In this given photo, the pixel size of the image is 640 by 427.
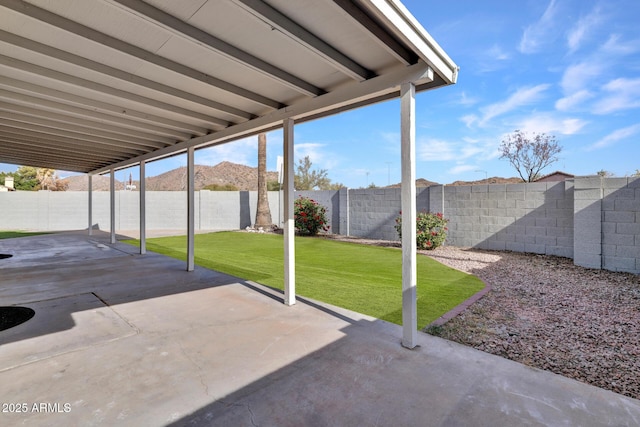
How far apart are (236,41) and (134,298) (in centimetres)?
393

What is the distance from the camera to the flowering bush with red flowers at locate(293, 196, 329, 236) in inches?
537

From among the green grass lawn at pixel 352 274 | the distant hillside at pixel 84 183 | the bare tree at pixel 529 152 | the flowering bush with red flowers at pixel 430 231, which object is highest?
the distant hillside at pixel 84 183

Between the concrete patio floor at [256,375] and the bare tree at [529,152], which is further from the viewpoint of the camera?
the bare tree at [529,152]

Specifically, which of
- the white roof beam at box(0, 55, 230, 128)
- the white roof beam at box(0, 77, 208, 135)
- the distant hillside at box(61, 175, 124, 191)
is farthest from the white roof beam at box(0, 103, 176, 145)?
the distant hillside at box(61, 175, 124, 191)

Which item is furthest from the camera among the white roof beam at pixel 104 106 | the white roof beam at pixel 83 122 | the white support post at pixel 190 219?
the white support post at pixel 190 219

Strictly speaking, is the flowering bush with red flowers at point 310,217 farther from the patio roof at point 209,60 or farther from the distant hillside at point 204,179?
the distant hillside at point 204,179

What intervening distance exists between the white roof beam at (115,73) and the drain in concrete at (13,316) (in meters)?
3.02

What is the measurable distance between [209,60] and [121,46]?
76 centimetres

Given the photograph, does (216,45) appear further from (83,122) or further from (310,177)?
(310,177)

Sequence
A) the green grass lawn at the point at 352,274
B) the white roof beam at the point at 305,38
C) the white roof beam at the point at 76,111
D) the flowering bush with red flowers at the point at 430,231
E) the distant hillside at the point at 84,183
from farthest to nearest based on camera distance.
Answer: the distant hillside at the point at 84,183 < the flowering bush with red flowers at the point at 430,231 < the green grass lawn at the point at 352,274 < the white roof beam at the point at 76,111 < the white roof beam at the point at 305,38

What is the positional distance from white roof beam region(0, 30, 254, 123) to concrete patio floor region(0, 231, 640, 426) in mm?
2728

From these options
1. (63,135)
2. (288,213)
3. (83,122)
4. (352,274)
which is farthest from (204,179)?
(288,213)

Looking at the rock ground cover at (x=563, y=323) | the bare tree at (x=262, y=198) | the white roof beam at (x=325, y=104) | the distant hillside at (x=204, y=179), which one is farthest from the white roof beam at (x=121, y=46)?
the distant hillside at (x=204, y=179)

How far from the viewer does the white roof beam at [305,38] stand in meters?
2.36
